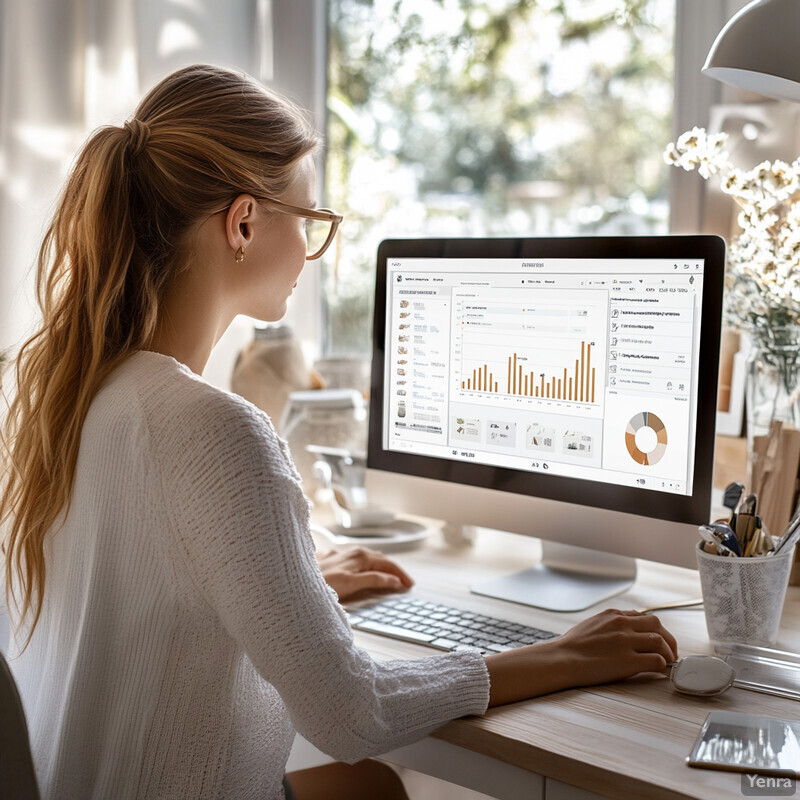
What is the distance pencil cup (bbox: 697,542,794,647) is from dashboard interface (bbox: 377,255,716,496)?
0.11 m

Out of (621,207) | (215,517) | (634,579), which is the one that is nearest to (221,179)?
(215,517)

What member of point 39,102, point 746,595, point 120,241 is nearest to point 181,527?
point 120,241

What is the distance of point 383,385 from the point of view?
142cm

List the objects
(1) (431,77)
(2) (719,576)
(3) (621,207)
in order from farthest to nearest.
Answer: (1) (431,77) < (3) (621,207) < (2) (719,576)

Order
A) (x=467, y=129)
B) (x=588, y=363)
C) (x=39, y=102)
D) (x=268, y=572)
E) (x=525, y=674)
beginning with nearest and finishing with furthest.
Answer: (x=268, y=572), (x=525, y=674), (x=588, y=363), (x=39, y=102), (x=467, y=129)

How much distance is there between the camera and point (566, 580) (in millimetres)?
1326

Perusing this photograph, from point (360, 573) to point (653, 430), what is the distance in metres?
0.44

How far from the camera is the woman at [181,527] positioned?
32.6 inches

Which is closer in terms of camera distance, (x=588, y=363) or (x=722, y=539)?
(x=722, y=539)

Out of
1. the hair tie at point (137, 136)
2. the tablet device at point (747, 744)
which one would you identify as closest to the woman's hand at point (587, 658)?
the tablet device at point (747, 744)

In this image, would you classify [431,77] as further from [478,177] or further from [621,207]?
[621,207]

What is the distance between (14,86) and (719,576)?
1.43 m

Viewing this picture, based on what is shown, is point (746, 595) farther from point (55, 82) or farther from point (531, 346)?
point (55, 82)

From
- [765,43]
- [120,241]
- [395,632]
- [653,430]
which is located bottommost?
[395,632]
